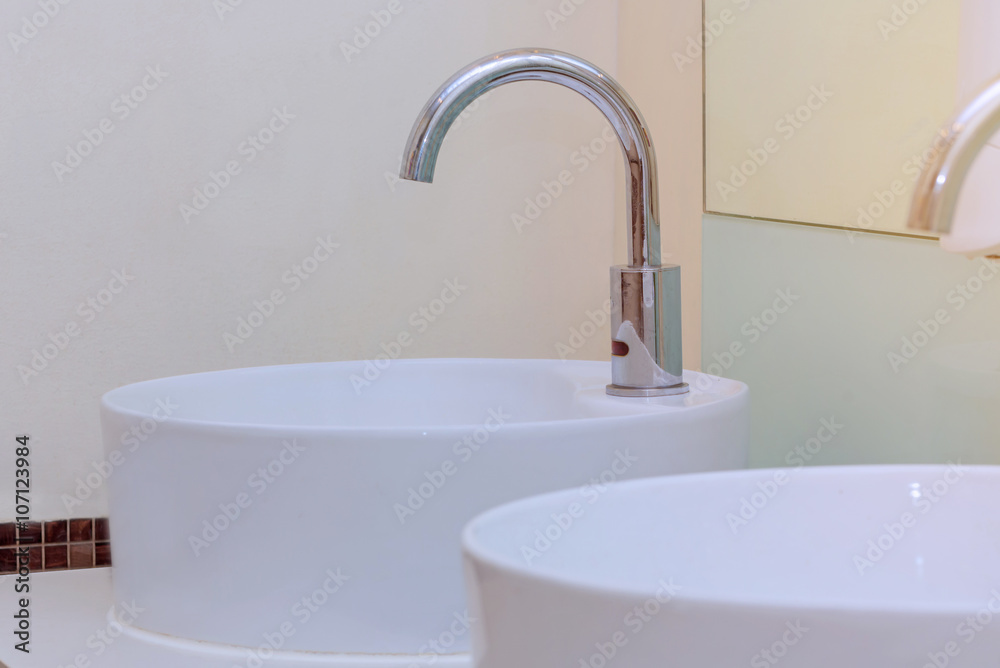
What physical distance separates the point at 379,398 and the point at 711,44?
1.51 ft

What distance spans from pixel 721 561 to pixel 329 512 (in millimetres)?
215

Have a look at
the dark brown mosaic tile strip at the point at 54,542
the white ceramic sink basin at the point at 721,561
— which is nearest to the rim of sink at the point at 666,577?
the white ceramic sink basin at the point at 721,561

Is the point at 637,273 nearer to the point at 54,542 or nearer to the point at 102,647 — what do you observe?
the point at 102,647

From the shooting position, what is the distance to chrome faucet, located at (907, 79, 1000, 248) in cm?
29

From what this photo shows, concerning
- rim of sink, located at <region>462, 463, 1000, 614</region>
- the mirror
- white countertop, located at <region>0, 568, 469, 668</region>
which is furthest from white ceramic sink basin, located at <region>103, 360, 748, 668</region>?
the mirror

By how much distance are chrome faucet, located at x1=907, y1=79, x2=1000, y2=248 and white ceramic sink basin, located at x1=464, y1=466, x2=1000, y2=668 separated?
4.8 inches

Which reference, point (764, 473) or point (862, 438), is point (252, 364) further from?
point (764, 473)

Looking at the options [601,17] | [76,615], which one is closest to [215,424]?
[76,615]

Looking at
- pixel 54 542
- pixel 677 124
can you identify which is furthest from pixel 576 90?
pixel 54 542

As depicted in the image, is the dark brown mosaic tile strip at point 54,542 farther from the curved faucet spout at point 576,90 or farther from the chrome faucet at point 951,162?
the chrome faucet at point 951,162

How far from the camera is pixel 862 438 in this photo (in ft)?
2.44

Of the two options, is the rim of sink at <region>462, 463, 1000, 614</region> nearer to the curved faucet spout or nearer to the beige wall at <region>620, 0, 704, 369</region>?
the curved faucet spout

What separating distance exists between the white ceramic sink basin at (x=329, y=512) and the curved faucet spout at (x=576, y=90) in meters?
0.16

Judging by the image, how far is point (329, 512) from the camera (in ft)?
1.79
